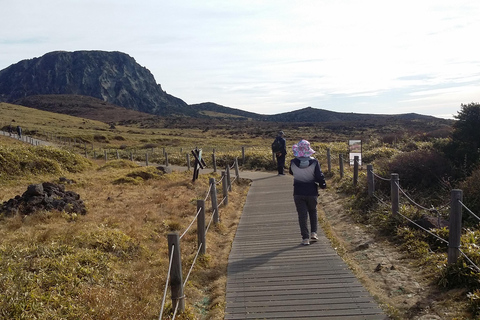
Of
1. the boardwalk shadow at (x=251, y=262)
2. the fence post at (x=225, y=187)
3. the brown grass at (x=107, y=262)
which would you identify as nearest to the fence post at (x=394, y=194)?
the boardwalk shadow at (x=251, y=262)

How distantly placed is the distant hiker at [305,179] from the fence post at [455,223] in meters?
2.50

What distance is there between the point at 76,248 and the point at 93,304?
2.38m

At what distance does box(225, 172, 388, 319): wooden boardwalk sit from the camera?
5145 millimetres

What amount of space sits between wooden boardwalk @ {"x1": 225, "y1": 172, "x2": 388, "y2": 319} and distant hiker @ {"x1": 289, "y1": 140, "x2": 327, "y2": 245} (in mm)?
703

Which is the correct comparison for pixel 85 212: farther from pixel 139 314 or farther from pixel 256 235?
pixel 139 314

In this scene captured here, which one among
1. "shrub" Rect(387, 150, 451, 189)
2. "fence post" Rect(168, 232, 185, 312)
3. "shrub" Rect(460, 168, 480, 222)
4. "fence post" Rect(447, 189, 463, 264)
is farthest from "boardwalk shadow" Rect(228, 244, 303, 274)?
"shrub" Rect(387, 150, 451, 189)

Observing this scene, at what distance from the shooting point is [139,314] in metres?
5.09

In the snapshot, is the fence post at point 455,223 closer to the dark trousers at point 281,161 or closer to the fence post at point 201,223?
the fence post at point 201,223

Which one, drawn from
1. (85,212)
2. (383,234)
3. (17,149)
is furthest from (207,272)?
(17,149)

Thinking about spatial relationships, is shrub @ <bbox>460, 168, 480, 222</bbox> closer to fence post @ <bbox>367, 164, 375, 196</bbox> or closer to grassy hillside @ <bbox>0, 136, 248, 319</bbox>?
fence post @ <bbox>367, 164, 375, 196</bbox>

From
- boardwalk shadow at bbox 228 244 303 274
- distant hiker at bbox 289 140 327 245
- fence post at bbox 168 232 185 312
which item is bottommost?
boardwalk shadow at bbox 228 244 303 274

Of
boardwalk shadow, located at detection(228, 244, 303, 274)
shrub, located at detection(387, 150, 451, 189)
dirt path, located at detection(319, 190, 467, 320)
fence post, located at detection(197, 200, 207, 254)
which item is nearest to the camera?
dirt path, located at detection(319, 190, 467, 320)

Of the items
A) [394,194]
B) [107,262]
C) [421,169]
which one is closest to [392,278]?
[394,194]

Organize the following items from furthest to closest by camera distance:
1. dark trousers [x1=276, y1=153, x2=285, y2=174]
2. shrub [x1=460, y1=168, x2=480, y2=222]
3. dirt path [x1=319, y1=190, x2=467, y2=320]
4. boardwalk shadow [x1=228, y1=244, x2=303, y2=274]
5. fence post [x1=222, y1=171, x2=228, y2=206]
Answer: dark trousers [x1=276, y1=153, x2=285, y2=174] → fence post [x1=222, y1=171, x2=228, y2=206] → shrub [x1=460, y1=168, x2=480, y2=222] → boardwalk shadow [x1=228, y1=244, x2=303, y2=274] → dirt path [x1=319, y1=190, x2=467, y2=320]
